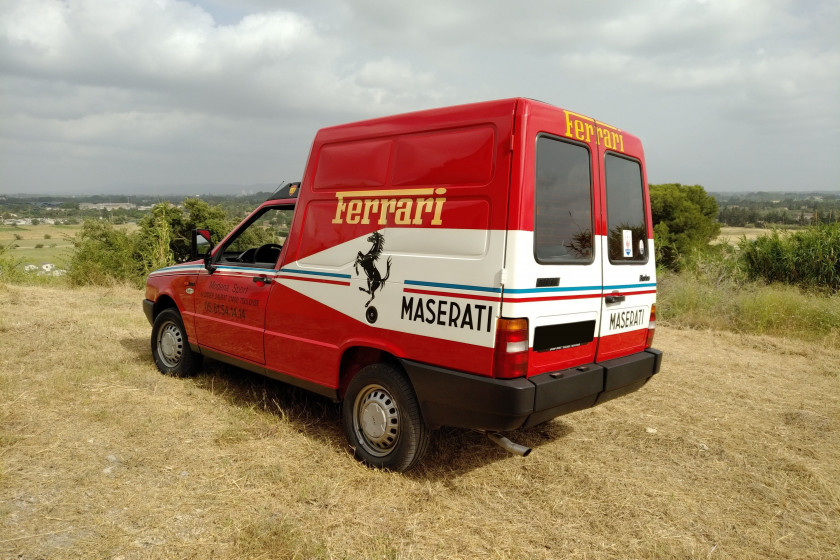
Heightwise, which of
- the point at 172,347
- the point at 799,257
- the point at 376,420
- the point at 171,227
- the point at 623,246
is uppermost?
the point at 171,227

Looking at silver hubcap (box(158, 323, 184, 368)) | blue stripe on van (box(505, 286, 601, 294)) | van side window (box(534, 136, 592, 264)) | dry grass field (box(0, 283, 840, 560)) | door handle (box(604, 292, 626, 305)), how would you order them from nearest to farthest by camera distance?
1. dry grass field (box(0, 283, 840, 560))
2. blue stripe on van (box(505, 286, 601, 294))
3. van side window (box(534, 136, 592, 264))
4. door handle (box(604, 292, 626, 305))
5. silver hubcap (box(158, 323, 184, 368))

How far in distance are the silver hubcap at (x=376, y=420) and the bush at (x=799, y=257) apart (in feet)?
37.4

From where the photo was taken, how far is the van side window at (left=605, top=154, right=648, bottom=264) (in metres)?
3.97

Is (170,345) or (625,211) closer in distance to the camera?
(625,211)

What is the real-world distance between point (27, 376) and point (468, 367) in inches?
188

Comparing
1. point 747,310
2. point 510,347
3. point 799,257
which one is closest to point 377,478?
point 510,347

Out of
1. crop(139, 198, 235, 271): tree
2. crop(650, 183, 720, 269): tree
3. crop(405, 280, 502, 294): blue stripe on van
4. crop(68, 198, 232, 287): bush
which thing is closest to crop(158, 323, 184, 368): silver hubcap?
crop(139, 198, 235, 271): tree

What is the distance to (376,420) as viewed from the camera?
12.8 feet

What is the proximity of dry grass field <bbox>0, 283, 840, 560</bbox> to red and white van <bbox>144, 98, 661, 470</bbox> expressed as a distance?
466mm

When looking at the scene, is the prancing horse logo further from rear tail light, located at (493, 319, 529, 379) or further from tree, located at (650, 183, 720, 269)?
tree, located at (650, 183, 720, 269)

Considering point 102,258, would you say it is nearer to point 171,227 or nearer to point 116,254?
point 116,254

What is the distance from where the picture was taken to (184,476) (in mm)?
3688

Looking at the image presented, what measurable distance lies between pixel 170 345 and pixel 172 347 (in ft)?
0.19

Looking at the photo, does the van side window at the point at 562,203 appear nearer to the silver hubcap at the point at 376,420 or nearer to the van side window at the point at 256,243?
the silver hubcap at the point at 376,420
